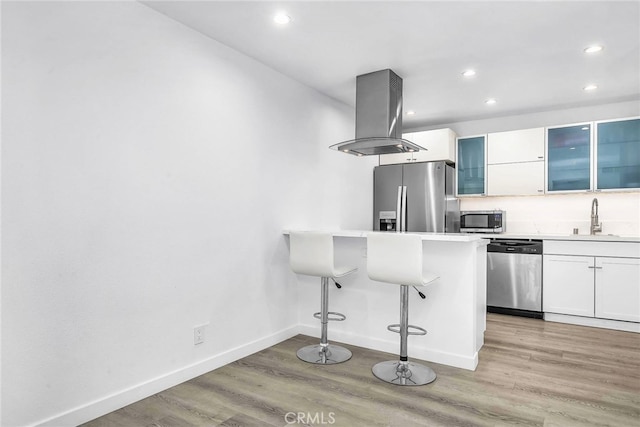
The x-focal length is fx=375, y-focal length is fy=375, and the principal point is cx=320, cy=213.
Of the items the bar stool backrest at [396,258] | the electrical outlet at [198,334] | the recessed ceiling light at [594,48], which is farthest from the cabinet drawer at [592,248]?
the electrical outlet at [198,334]

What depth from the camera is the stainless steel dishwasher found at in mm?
4398

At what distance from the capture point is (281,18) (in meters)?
2.63

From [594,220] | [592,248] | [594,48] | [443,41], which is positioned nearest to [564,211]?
[594,220]

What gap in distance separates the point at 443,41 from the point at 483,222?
2715 millimetres

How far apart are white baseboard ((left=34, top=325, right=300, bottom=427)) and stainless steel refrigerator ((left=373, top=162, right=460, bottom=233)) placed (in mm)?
2530

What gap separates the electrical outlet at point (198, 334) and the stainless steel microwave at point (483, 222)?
12.1 feet

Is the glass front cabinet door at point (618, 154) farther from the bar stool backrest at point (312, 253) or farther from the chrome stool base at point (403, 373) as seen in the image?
the bar stool backrest at point (312, 253)

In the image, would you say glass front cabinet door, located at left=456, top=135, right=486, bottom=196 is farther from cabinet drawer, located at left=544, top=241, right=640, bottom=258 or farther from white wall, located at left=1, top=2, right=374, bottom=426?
white wall, located at left=1, top=2, right=374, bottom=426

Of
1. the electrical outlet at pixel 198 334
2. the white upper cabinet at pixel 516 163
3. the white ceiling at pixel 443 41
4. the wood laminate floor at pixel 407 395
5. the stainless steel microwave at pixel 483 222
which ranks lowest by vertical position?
the wood laminate floor at pixel 407 395

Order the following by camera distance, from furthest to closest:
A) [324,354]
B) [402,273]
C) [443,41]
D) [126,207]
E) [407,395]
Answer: [324,354], [443,41], [402,273], [407,395], [126,207]

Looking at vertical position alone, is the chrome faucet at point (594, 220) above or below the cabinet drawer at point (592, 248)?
above

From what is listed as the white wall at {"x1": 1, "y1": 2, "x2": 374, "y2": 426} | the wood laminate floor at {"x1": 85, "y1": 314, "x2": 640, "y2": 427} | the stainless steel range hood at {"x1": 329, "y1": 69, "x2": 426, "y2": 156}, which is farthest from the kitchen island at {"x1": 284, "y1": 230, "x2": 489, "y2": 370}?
the stainless steel range hood at {"x1": 329, "y1": 69, "x2": 426, "y2": 156}

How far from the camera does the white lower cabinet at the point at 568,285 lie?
13.6 ft

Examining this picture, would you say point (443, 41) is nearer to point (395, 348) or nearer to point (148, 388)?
point (395, 348)
